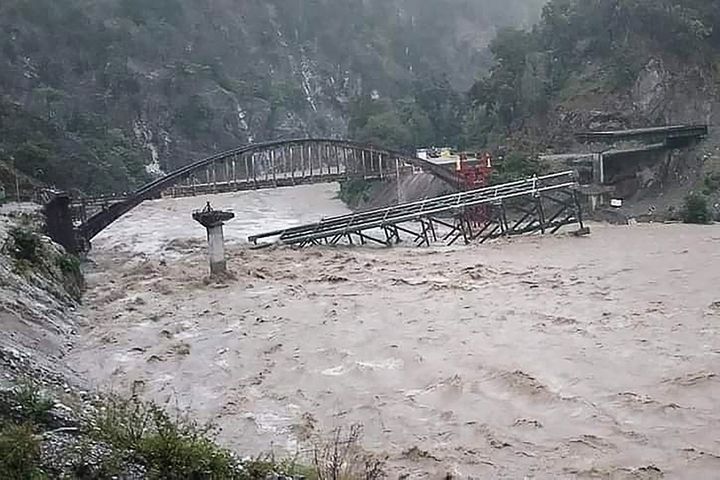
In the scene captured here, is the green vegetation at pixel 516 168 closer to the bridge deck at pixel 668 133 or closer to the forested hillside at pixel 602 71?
the bridge deck at pixel 668 133

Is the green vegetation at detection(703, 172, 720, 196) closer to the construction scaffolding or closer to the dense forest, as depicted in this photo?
the construction scaffolding

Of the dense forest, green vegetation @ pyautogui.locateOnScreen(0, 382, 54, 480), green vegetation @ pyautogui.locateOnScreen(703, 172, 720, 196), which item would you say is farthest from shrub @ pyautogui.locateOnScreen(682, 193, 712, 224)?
green vegetation @ pyautogui.locateOnScreen(0, 382, 54, 480)

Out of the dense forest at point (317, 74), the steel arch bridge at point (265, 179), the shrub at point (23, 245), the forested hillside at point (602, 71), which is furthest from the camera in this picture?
the dense forest at point (317, 74)

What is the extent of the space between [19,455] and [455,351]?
11.3m

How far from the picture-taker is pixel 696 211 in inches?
1340

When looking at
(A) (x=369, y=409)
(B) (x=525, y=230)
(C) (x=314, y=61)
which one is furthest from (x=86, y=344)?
(C) (x=314, y=61)

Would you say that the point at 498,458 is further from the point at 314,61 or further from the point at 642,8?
the point at 314,61

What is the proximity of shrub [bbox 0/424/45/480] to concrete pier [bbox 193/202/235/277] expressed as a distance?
20.2 m

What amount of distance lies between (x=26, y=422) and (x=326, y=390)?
24.4 ft

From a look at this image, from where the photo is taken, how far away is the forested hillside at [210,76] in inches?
2549

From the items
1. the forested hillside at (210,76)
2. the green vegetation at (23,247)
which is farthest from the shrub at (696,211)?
the forested hillside at (210,76)

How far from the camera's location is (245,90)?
94.6 meters

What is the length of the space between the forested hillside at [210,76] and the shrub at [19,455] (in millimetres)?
44166

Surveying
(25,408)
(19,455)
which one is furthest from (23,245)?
(19,455)
